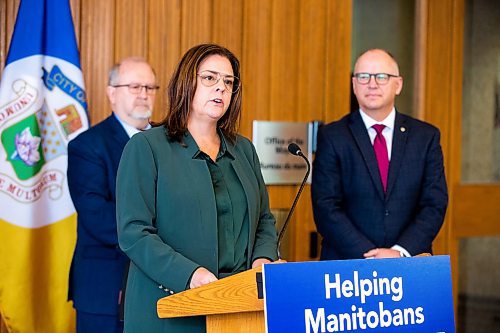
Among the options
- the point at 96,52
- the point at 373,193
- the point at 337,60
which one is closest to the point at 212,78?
the point at 373,193

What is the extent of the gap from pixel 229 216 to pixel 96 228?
38.9 inches

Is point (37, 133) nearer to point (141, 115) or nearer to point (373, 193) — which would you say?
point (141, 115)

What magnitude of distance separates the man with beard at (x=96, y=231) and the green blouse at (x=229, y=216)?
870mm

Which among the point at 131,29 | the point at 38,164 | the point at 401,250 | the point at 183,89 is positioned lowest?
the point at 401,250

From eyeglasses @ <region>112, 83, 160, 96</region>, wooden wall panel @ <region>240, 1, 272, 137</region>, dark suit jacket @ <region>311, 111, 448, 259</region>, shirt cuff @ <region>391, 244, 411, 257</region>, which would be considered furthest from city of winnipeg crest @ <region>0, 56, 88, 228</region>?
shirt cuff @ <region>391, 244, 411, 257</region>

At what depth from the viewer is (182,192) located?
7.39 ft

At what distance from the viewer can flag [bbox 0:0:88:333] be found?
3.42 meters

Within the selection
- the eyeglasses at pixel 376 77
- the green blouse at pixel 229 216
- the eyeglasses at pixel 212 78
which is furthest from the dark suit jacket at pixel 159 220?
the eyeglasses at pixel 376 77

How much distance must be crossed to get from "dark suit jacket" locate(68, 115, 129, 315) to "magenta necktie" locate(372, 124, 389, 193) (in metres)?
1.13

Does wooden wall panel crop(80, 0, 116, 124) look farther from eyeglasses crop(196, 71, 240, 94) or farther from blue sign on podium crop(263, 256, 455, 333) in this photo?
blue sign on podium crop(263, 256, 455, 333)

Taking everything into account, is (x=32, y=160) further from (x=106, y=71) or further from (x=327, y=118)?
(x=327, y=118)

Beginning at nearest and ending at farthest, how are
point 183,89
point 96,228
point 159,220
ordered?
point 159,220
point 183,89
point 96,228

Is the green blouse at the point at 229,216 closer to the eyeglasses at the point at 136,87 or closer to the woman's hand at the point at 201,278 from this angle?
the woman's hand at the point at 201,278

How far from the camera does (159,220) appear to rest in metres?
2.27
